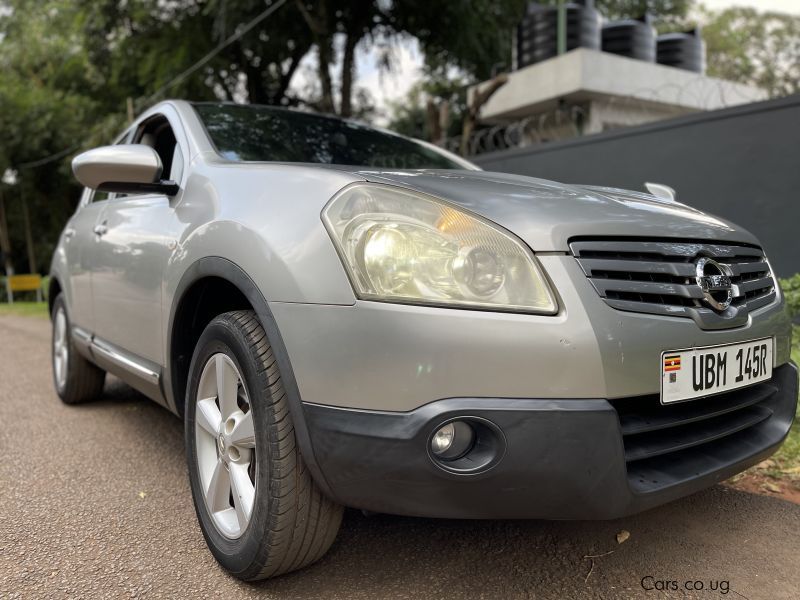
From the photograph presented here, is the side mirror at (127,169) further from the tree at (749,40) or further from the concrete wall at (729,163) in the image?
the tree at (749,40)

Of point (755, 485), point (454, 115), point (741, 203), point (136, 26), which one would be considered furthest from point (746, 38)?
point (755, 485)

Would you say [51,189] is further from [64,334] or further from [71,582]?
[71,582]

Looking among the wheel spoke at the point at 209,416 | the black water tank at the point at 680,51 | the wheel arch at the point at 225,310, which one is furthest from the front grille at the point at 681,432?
the black water tank at the point at 680,51

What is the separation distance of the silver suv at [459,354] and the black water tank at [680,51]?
9702 millimetres

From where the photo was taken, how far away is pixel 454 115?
18.9 metres

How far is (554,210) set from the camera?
173 centimetres

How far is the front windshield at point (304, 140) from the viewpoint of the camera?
271 centimetres

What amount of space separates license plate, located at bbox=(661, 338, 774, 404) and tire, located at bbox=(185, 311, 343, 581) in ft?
3.04

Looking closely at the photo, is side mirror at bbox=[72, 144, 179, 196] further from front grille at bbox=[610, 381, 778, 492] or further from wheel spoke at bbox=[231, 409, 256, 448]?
front grille at bbox=[610, 381, 778, 492]

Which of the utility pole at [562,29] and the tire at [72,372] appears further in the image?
the utility pole at [562,29]

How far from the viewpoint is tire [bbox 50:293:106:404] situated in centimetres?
395

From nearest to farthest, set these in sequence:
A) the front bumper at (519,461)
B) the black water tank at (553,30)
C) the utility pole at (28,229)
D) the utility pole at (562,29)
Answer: the front bumper at (519,461)
the utility pole at (562,29)
the black water tank at (553,30)
the utility pole at (28,229)

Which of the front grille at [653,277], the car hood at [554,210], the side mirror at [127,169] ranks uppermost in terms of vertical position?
the side mirror at [127,169]

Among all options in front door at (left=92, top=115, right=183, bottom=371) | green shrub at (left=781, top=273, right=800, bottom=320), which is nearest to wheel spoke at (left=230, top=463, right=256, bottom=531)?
front door at (left=92, top=115, right=183, bottom=371)
